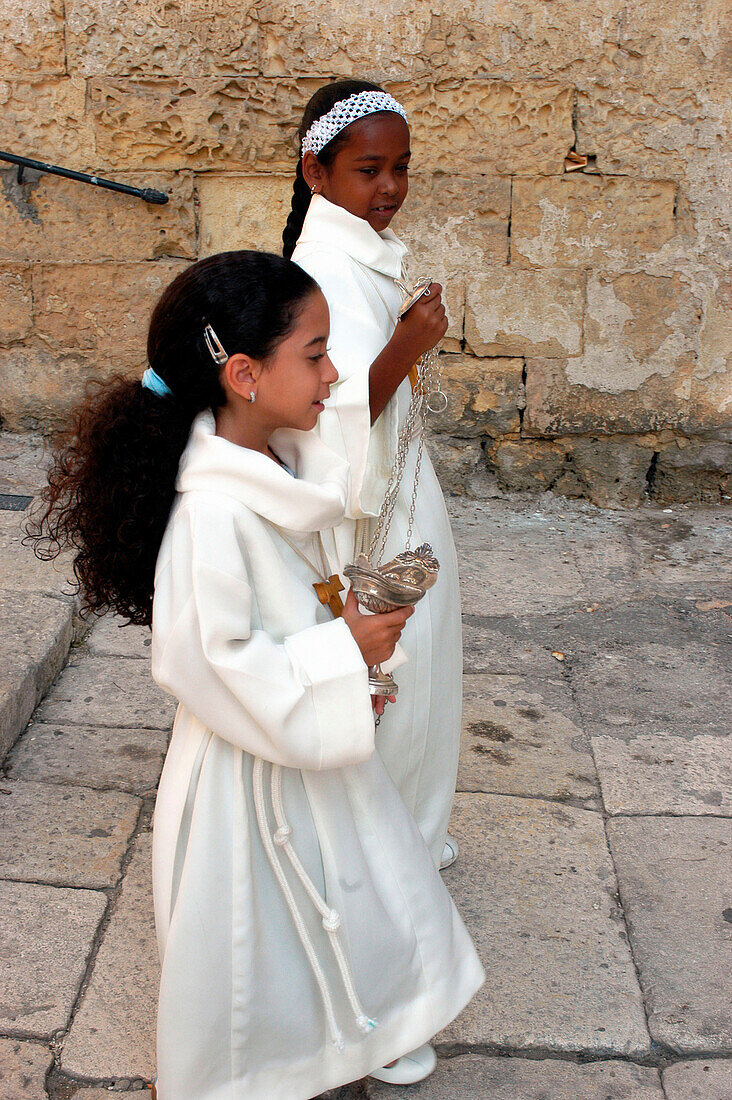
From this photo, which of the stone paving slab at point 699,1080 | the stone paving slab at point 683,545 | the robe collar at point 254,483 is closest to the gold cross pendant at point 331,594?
the robe collar at point 254,483

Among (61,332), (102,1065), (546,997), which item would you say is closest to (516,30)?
(61,332)

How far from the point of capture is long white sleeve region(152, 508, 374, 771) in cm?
146

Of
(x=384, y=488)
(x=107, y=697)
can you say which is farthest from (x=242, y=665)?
(x=107, y=697)

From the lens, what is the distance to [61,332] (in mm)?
4832

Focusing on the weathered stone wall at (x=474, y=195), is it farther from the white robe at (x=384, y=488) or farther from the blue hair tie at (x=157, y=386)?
the blue hair tie at (x=157, y=386)

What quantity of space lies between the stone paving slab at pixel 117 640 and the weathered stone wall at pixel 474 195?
1617 mm

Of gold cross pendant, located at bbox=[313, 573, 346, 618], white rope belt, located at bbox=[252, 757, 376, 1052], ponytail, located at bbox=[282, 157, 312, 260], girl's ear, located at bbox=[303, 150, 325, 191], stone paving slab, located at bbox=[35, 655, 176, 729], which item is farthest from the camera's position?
stone paving slab, located at bbox=[35, 655, 176, 729]

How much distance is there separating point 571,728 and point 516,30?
9.72 ft

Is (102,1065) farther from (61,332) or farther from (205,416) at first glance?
(61,332)

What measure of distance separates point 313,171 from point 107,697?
5.91 ft

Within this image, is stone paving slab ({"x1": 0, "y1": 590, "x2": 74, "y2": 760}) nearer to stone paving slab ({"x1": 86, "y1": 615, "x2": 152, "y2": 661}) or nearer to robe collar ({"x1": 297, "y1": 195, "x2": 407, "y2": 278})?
stone paving slab ({"x1": 86, "y1": 615, "x2": 152, "y2": 661})

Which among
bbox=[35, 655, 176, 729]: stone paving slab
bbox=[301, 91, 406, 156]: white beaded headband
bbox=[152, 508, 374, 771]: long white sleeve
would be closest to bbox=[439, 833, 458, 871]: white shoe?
bbox=[35, 655, 176, 729]: stone paving slab

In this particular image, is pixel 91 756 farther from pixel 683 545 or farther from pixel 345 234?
pixel 683 545

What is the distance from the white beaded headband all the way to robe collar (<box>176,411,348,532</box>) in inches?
30.1
